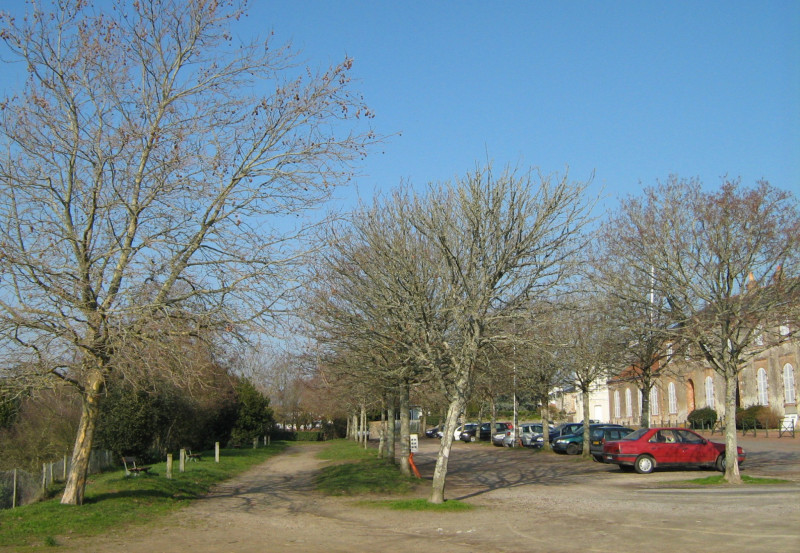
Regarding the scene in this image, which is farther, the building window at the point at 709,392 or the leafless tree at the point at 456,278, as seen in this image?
the building window at the point at 709,392

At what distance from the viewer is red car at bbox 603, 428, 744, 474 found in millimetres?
22234

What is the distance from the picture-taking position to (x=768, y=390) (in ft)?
159

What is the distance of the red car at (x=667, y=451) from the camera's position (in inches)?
875

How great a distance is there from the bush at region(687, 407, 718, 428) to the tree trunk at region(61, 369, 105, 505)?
46230mm

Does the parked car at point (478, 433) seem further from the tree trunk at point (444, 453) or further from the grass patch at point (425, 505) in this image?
the tree trunk at point (444, 453)

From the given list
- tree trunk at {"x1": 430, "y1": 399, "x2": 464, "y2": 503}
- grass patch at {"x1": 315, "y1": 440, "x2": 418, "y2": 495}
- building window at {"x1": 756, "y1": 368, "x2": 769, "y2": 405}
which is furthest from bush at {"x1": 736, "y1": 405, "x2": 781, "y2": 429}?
tree trunk at {"x1": 430, "y1": 399, "x2": 464, "y2": 503}

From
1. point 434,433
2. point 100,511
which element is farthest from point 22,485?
point 434,433

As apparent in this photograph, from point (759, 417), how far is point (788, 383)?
3.29m

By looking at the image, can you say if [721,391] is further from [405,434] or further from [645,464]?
[405,434]

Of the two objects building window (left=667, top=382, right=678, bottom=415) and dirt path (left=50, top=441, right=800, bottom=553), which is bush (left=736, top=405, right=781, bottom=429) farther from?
dirt path (left=50, top=441, right=800, bottom=553)

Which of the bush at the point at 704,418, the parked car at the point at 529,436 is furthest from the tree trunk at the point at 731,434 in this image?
the bush at the point at 704,418

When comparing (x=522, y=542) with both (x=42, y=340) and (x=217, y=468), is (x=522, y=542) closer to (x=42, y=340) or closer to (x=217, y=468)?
(x=42, y=340)

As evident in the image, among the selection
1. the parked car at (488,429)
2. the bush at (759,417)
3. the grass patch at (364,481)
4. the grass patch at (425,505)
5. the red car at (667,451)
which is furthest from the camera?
the parked car at (488,429)

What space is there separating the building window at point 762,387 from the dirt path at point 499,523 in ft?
113
